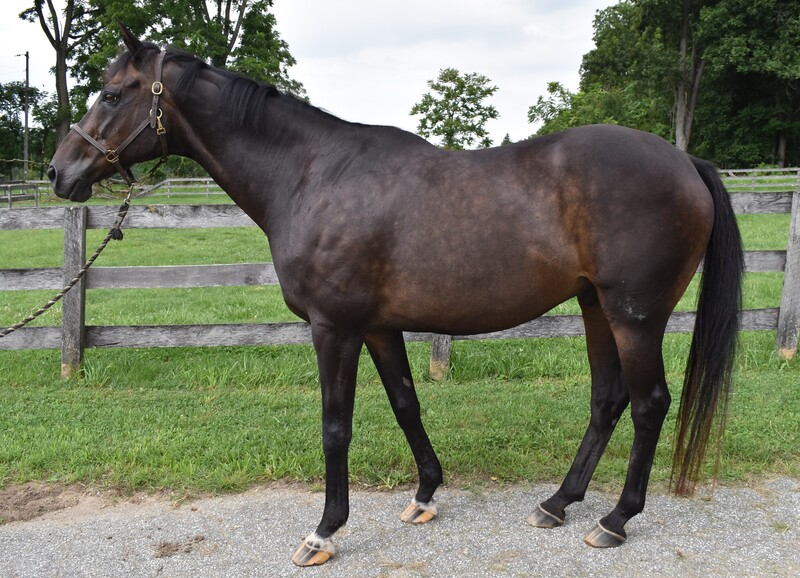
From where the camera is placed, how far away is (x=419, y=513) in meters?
3.19

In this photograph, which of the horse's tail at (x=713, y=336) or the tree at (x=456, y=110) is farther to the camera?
the tree at (x=456, y=110)

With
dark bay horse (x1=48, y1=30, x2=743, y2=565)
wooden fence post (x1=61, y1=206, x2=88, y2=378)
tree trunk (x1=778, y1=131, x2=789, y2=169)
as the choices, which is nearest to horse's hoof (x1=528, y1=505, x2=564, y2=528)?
dark bay horse (x1=48, y1=30, x2=743, y2=565)

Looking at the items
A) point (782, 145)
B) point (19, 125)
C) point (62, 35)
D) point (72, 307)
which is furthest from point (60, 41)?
point (782, 145)

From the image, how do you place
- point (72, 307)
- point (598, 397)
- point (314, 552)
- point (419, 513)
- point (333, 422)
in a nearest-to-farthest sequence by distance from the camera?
point (314, 552)
point (333, 422)
point (419, 513)
point (598, 397)
point (72, 307)

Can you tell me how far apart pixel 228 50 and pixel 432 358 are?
28439 millimetres

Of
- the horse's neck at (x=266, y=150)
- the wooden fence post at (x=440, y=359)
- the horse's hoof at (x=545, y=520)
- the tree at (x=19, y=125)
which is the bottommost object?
the horse's hoof at (x=545, y=520)

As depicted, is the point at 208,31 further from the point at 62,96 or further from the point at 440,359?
the point at 440,359

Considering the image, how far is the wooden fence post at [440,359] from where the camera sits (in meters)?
5.37

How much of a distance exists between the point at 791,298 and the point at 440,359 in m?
3.29

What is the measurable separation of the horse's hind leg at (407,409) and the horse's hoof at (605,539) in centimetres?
79

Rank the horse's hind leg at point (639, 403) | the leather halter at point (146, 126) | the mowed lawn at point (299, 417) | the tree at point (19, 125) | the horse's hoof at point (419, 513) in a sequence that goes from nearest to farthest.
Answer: the horse's hind leg at point (639, 403) → the leather halter at point (146, 126) → the horse's hoof at point (419, 513) → the mowed lawn at point (299, 417) → the tree at point (19, 125)

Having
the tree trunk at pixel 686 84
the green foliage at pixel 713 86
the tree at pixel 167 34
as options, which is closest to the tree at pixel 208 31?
the tree at pixel 167 34

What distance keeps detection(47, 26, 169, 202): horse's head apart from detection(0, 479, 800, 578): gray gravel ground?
1.74 m

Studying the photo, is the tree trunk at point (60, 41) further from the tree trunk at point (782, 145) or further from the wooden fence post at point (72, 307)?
the tree trunk at point (782, 145)
